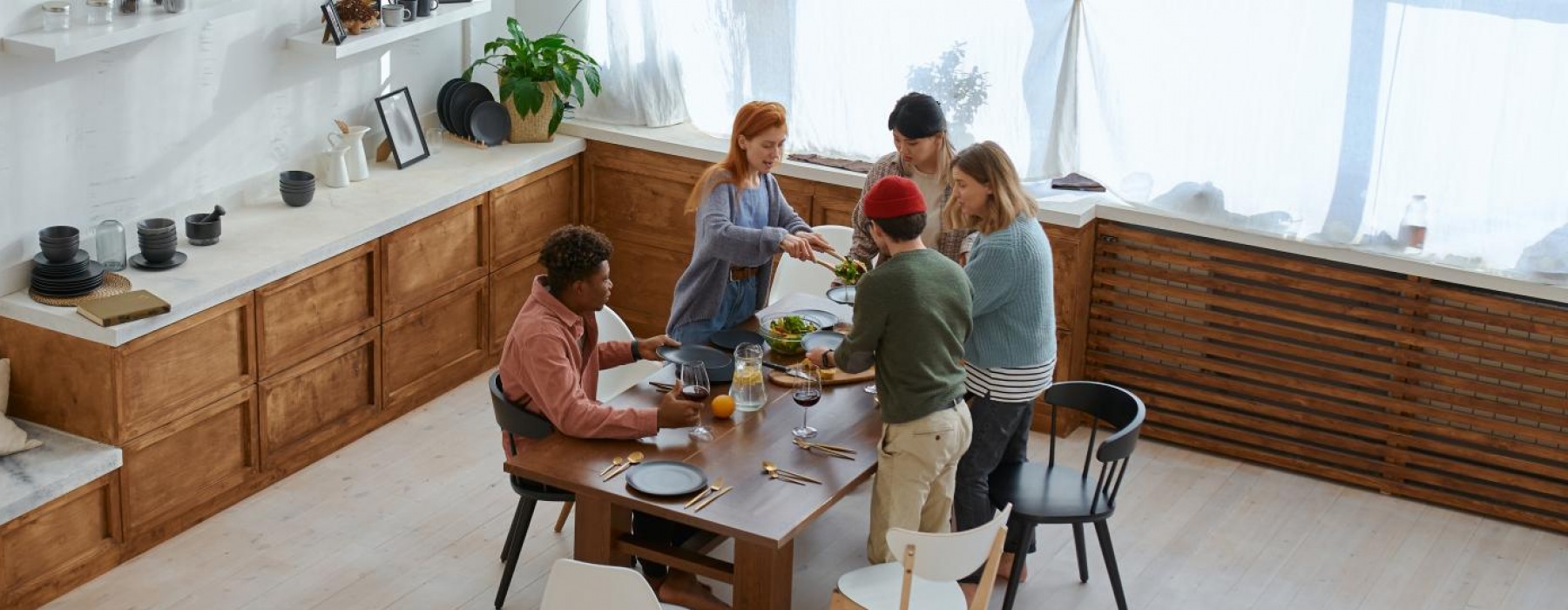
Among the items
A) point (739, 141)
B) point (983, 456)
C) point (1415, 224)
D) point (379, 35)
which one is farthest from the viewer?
point (379, 35)

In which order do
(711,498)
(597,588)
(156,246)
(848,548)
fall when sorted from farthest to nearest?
(848,548) → (156,246) → (711,498) → (597,588)

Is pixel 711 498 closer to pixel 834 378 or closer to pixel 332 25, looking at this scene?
pixel 834 378

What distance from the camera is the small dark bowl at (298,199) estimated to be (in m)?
6.06

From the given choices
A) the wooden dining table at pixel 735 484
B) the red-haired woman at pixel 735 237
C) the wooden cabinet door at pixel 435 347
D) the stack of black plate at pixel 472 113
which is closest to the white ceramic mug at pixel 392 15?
the stack of black plate at pixel 472 113

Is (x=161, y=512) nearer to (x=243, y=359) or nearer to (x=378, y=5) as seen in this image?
(x=243, y=359)

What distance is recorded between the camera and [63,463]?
16.4 ft

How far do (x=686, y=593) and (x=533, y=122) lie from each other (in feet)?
9.35

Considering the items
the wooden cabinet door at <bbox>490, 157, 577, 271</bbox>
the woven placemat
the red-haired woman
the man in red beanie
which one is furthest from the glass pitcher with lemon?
the wooden cabinet door at <bbox>490, 157, 577, 271</bbox>

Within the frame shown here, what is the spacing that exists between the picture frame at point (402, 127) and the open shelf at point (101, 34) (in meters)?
0.98

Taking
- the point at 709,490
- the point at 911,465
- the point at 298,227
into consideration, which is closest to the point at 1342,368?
the point at 911,465

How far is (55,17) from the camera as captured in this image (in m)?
5.12

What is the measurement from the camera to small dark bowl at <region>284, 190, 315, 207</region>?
606cm

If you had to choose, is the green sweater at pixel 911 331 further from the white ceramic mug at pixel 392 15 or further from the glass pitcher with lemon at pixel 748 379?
the white ceramic mug at pixel 392 15

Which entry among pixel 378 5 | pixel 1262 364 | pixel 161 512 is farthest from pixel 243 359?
pixel 1262 364
